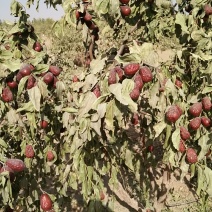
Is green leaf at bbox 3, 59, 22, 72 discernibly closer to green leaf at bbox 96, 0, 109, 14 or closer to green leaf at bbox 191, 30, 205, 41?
green leaf at bbox 96, 0, 109, 14

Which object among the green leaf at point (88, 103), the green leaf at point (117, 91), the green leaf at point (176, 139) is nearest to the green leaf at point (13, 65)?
the green leaf at point (88, 103)

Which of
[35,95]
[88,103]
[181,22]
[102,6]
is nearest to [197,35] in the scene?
[181,22]

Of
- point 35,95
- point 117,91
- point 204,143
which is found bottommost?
point 204,143

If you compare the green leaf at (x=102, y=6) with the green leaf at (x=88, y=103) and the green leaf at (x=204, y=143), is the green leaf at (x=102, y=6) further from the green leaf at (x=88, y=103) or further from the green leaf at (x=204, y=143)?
the green leaf at (x=204, y=143)

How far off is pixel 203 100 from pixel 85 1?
1270mm

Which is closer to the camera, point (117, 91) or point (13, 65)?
point (117, 91)

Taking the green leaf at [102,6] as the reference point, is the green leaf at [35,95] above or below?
below

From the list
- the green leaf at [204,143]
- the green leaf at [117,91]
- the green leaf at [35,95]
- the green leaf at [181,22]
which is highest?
the green leaf at [181,22]

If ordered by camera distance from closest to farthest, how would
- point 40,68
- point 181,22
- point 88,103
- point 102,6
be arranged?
point 88,103
point 40,68
point 102,6
point 181,22

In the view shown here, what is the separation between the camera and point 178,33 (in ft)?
8.02

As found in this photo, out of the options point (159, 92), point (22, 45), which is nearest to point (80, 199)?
point (22, 45)

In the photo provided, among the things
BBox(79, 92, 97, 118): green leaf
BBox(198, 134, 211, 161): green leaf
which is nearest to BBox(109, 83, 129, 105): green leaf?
BBox(79, 92, 97, 118): green leaf

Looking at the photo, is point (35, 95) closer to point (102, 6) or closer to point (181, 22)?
point (102, 6)

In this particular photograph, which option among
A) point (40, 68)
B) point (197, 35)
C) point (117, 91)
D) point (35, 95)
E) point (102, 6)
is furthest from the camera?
point (197, 35)
